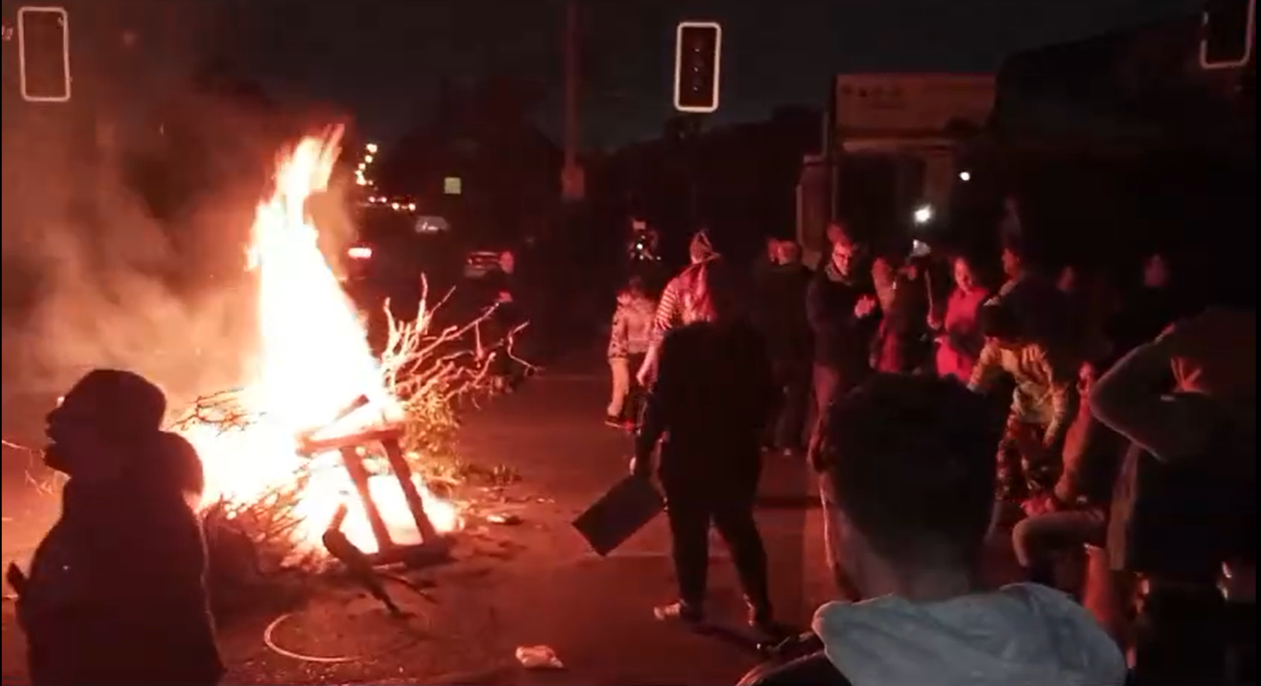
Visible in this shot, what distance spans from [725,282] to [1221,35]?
4734 mm

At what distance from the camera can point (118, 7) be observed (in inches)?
349

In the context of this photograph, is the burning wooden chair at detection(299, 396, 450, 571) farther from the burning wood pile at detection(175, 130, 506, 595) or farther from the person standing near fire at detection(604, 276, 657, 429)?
the person standing near fire at detection(604, 276, 657, 429)

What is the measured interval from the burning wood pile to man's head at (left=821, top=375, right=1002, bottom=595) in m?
4.71

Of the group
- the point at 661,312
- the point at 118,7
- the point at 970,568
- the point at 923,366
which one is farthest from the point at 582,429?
the point at 970,568

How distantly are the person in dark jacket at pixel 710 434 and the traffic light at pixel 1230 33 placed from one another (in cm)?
461

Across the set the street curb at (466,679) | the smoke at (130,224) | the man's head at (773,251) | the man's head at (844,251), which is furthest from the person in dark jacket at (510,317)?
the street curb at (466,679)

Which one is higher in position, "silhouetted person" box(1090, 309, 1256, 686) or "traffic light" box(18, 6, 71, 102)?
Answer: "traffic light" box(18, 6, 71, 102)

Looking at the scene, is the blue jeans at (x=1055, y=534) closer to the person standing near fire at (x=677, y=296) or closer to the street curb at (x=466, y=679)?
the street curb at (x=466, y=679)

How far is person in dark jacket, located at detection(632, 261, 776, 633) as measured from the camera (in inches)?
230

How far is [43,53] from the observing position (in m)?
8.45

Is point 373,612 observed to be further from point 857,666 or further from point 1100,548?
point 857,666

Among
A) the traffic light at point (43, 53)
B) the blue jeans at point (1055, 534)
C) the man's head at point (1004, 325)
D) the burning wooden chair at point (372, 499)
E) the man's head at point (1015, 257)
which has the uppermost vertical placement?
the traffic light at point (43, 53)

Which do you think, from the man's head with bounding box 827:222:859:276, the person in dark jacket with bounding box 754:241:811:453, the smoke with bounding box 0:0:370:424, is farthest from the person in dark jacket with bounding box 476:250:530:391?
the man's head with bounding box 827:222:859:276

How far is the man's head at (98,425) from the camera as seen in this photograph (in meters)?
3.08
